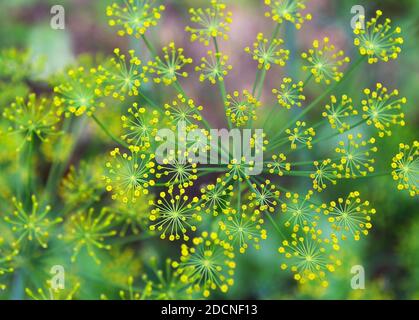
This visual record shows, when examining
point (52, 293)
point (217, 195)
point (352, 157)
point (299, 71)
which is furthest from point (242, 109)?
point (299, 71)

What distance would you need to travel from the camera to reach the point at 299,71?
5312mm

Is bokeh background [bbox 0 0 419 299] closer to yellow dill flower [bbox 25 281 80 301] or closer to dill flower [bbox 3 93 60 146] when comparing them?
dill flower [bbox 3 93 60 146]

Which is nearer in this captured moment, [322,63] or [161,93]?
[322,63]

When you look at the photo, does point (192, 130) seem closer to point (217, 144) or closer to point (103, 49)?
point (217, 144)

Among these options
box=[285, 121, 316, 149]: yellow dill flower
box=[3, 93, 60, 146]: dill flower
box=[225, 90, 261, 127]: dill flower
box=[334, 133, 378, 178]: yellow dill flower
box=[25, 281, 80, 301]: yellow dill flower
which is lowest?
box=[25, 281, 80, 301]: yellow dill flower

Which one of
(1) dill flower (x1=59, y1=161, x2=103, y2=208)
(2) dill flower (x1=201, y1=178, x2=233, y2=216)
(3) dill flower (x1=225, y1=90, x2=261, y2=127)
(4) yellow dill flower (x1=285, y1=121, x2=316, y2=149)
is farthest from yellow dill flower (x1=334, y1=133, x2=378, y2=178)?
(1) dill flower (x1=59, y1=161, x2=103, y2=208)

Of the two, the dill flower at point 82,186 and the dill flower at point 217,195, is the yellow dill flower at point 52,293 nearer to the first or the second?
the dill flower at point 82,186

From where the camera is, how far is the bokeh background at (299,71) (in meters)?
4.79

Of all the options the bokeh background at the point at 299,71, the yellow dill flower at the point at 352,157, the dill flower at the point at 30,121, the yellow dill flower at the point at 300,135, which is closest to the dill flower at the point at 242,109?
the yellow dill flower at the point at 300,135

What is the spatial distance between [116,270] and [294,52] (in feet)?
7.64

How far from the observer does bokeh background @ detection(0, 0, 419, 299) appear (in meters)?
4.79

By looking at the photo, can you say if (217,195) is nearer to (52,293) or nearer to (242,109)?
(242,109)
